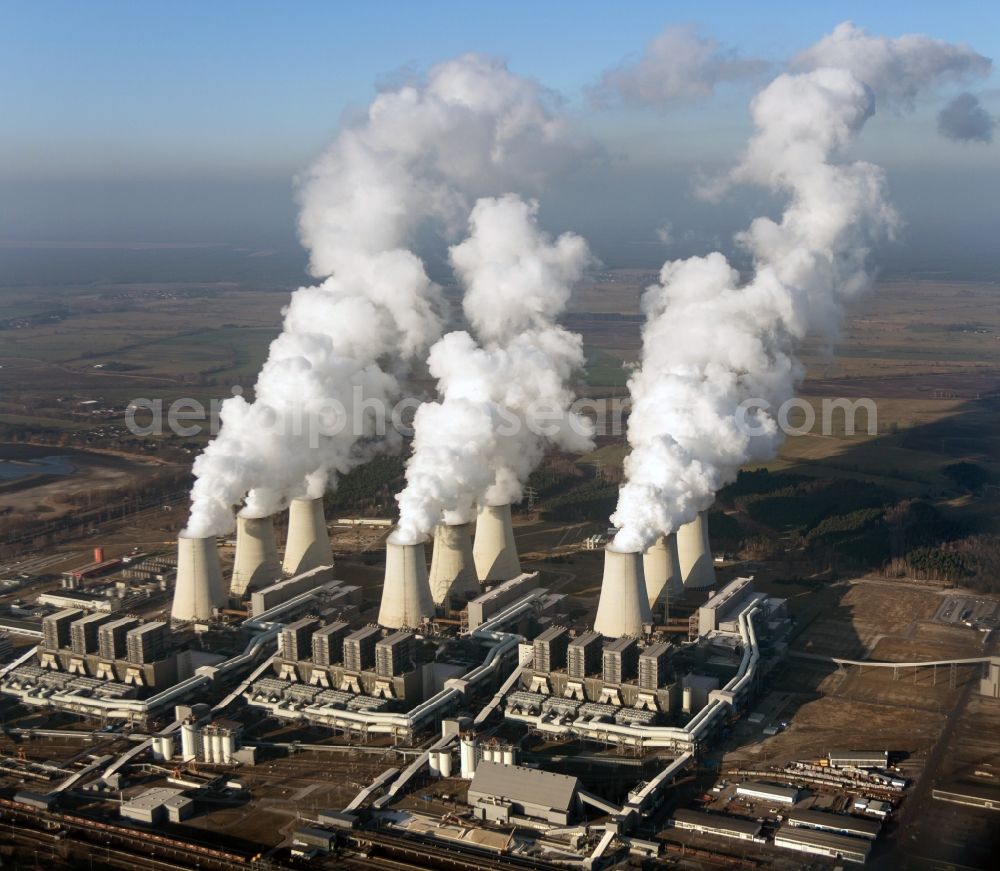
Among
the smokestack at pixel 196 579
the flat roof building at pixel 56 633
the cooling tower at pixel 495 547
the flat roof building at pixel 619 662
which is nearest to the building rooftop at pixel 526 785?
the flat roof building at pixel 619 662

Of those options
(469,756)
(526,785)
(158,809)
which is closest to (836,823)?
(526,785)

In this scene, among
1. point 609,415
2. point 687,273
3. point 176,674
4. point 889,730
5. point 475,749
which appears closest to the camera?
point 475,749

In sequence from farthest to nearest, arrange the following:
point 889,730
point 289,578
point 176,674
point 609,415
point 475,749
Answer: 1. point 609,415
2. point 289,578
3. point 176,674
4. point 889,730
5. point 475,749

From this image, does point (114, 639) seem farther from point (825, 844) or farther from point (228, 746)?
point (825, 844)

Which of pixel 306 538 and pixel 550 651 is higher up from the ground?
pixel 306 538

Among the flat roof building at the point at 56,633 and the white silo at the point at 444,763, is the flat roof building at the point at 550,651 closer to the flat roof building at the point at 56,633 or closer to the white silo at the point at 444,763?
the white silo at the point at 444,763

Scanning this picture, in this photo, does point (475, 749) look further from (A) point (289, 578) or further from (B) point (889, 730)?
(A) point (289, 578)

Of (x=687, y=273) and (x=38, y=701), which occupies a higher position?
(x=687, y=273)

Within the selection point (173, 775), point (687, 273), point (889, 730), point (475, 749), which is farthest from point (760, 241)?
point (173, 775)
